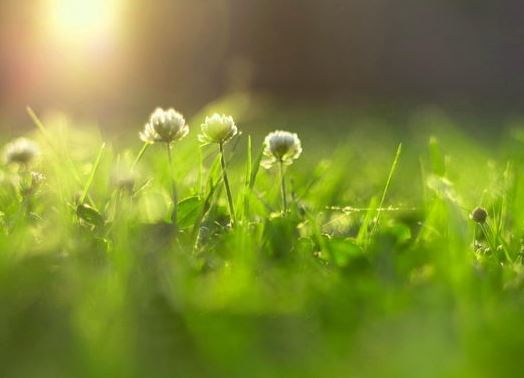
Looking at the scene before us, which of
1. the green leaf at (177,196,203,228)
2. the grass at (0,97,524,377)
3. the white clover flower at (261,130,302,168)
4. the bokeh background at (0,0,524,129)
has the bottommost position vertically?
the grass at (0,97,524,377)

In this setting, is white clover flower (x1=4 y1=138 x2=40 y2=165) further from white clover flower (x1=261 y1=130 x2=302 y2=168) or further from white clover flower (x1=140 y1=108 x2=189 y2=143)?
white clover flower (x1=261 y1=130 x2=302 y2=168)

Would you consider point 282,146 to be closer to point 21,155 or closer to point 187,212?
point 187,212

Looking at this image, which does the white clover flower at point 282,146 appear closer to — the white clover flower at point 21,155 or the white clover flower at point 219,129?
the white clover flower at point 219,129

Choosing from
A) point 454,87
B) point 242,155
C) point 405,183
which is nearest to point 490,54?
point 454,87

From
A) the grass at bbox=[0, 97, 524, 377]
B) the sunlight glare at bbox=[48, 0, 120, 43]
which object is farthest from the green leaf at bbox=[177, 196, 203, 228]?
→ the sunlight glare at bbox=[48, 0, 120, 43]

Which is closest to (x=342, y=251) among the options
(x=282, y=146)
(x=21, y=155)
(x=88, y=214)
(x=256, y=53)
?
(x=282, y=146)

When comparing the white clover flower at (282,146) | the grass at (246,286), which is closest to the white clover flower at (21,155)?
the grass at (246,286)
